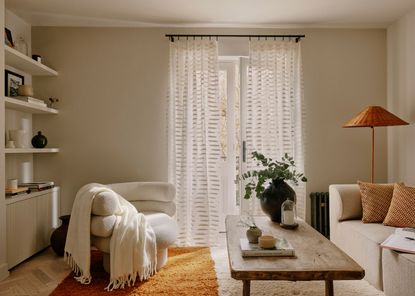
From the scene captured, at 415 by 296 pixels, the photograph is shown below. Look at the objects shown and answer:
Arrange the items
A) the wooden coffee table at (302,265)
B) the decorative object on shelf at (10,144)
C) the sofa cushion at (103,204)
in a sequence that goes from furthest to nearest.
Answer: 1. the decorative object on shelf at (10,144)
2. the sofa cushion at (103,204)
3. the wooden coffee table at (302,265)

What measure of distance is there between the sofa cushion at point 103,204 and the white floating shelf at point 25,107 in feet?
3.94

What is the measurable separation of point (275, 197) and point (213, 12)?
2.08 m

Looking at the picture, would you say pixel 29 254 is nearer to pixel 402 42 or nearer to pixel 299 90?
pixel 299 90

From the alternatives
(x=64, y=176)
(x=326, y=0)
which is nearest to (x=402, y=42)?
(x=326, y=0)

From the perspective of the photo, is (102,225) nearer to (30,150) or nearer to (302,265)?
(30,150)

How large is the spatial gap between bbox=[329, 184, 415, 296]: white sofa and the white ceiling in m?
1.85

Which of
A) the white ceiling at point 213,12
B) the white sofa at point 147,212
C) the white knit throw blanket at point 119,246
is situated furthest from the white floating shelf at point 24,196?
the white ceiling at point 213,12

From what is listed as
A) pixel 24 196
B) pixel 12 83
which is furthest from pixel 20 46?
pixel 24 196

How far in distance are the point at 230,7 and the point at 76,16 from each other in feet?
5.46

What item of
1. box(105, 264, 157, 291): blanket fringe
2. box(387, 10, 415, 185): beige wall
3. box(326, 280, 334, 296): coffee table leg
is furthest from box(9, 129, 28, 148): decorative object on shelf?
box(387, 10, 415, 185): beige wall

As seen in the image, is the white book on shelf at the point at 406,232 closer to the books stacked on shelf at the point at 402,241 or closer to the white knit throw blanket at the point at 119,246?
Answer: the books stacked on shelf at the point at 402,241

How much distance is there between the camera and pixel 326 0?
326cm

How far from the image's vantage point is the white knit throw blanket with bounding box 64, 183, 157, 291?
2.59 m

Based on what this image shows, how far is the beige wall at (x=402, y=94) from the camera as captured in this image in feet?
11.5
